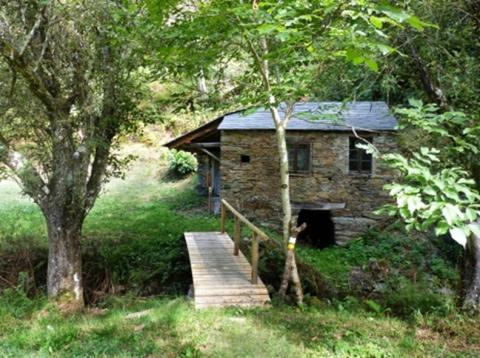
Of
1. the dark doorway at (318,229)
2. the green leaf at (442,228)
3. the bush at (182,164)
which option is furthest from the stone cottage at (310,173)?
A: the green leaf at (442,228)

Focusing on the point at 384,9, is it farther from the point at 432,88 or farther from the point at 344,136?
the point at 344,136

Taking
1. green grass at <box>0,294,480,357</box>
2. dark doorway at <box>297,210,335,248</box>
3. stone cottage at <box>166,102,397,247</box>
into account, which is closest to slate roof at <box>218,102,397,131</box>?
stone cottage at <box>166,102,397,247</box>

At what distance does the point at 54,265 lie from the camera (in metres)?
6.84

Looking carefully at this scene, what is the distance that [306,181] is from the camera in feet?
39.4

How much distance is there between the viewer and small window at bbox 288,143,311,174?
12.0 meters

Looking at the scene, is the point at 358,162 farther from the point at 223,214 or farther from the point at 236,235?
the point at 236,235

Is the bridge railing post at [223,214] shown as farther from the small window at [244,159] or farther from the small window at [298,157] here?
the small window at [298,157]

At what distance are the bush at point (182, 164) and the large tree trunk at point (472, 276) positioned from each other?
572 inches

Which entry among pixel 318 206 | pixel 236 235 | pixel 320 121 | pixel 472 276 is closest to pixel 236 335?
pixel 472 276

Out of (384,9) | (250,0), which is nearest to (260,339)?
(384,9)

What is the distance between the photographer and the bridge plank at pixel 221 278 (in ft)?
19.3

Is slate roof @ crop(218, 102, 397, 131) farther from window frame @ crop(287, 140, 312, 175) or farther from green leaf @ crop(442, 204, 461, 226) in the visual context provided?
green leaf @ crop(442, 204, 461, 226)

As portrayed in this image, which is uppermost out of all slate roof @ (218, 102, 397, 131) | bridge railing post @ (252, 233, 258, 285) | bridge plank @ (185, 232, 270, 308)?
slate roof @ (218, 102, 397, 131)

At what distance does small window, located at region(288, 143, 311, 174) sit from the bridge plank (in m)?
3.97
